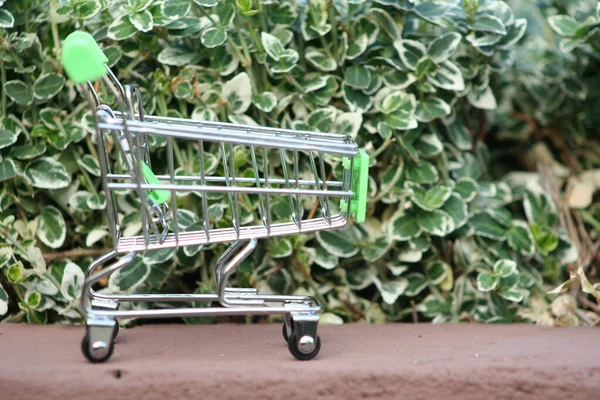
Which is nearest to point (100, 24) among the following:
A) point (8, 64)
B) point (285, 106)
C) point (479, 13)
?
point (8, 64)

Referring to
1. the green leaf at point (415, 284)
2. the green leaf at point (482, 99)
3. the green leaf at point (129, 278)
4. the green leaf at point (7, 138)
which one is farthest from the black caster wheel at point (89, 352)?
the green leaf at point (482, 99)

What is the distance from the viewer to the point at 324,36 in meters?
1.93

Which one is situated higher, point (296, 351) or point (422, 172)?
point (422, 172)

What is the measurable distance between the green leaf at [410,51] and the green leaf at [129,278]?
0.88m

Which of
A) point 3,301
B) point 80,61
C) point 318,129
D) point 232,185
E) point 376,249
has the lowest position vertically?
point 3,301

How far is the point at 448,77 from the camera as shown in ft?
6.19

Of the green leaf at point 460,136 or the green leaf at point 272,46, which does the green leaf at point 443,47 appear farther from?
the green leaf at point 272,46

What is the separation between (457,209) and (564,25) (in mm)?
637

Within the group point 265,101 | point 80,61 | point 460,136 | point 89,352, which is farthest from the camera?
point 460,136

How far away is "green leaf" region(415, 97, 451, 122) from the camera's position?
6.14 ft

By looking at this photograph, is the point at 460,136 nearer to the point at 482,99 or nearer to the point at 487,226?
the point at 482,99

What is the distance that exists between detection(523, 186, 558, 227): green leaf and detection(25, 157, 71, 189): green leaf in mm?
1314

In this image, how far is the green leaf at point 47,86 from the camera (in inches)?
69.4

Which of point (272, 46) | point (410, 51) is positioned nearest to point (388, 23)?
point (410, 51)
